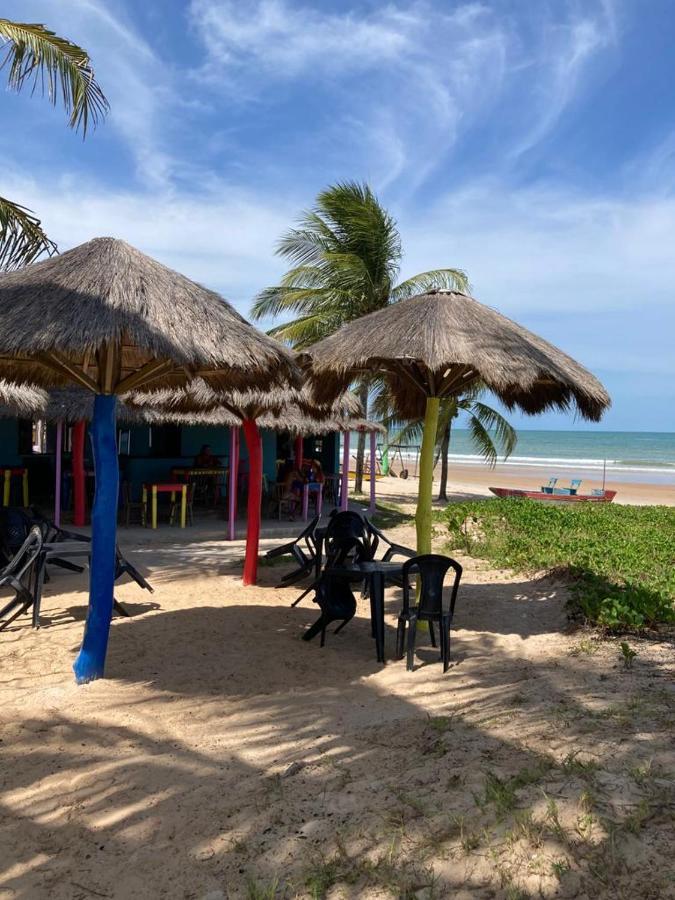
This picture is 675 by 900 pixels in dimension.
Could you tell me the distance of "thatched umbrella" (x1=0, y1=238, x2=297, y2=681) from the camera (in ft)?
13.5

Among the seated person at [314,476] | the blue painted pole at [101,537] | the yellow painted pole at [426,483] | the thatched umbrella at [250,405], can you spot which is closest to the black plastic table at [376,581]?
the yellow painted pole at [426,483]

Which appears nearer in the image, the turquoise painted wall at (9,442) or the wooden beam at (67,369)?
the wooden beam at (67,369)

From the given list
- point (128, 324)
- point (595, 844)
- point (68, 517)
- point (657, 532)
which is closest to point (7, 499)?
point (68, 517)

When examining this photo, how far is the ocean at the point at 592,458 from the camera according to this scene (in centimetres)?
4647

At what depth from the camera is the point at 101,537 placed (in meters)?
4.60

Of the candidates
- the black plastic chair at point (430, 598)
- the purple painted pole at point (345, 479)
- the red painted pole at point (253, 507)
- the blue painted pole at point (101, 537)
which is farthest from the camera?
the purple painted pole at point (345, 479)

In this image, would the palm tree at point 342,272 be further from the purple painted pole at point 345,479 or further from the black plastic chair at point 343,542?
the black plastic chair at point 343,542

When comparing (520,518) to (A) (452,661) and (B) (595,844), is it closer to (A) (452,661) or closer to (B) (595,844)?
(A) (452,661)

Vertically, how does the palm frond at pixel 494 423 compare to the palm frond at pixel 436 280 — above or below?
below

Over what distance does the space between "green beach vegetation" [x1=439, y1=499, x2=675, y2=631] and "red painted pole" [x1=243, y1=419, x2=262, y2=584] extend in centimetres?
313

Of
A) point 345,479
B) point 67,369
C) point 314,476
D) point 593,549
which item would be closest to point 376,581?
point 67,369

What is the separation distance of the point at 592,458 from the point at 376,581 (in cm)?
6199

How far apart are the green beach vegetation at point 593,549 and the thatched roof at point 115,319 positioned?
11.4ft

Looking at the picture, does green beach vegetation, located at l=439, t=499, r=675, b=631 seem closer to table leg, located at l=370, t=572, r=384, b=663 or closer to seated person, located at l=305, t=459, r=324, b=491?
table leg, located at l=370, t=572, r=384, b=663
